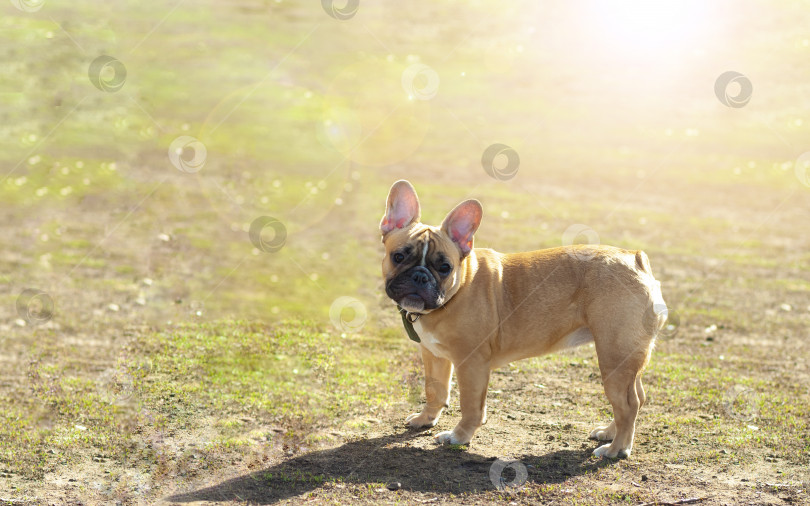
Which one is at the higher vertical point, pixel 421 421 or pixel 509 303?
pixel 509 303

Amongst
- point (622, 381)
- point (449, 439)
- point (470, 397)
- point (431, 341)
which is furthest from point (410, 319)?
point (622, 381)

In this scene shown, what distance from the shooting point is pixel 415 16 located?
4469 cm

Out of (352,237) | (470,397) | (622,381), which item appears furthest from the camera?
(352,237)

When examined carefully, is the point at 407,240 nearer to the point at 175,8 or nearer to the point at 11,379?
Answer: the point at 11,379

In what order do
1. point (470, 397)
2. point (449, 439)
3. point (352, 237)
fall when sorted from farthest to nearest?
point (352, 237) → point (449, 439) → point (470, 397)

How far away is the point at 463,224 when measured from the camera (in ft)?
26.2

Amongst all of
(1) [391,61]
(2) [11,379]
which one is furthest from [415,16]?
(2) [11,379]

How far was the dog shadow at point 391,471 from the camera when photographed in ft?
24.2

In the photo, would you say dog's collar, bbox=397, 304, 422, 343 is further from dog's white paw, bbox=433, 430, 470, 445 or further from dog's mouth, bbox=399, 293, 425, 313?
dog's white paw, bbox=433, 430, 470, 445

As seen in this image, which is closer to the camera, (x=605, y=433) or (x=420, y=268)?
(x=420, y=268)

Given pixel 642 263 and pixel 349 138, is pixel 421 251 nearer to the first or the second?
pixel 642 263

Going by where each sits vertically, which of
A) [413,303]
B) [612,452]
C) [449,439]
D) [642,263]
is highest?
[642,263]

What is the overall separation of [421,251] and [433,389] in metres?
1.87

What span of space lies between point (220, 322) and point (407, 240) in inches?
235
